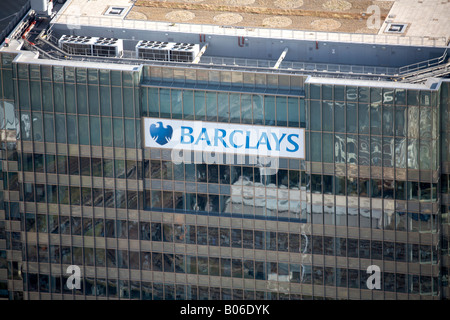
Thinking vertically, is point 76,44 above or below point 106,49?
above

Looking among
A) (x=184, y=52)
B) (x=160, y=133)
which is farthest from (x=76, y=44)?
(x=160, y=133)


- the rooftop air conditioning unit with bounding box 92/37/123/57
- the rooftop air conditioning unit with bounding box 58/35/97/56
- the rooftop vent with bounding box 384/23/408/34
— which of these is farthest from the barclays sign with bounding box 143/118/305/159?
the rooftop vent with bounding box 384/23/408/34

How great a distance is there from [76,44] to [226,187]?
2707 cm

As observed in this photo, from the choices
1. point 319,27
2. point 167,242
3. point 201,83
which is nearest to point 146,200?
point 167,242

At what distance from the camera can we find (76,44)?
194 meters

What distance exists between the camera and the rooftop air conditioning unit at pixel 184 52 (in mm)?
192375

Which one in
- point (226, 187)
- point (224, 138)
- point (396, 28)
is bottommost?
point (226, 187)

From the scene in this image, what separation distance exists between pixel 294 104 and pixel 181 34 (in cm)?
2090

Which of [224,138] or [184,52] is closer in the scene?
[224,138]

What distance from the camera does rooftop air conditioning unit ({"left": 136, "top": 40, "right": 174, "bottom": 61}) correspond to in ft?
634

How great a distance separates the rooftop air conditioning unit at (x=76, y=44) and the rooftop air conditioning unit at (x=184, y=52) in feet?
35.4

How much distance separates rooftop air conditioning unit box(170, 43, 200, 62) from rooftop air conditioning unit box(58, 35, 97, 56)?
10.8m

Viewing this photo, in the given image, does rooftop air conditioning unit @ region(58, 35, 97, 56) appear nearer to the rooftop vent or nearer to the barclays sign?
the barclays sign

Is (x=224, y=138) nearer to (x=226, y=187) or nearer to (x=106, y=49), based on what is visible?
(x=226, y=187)
